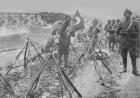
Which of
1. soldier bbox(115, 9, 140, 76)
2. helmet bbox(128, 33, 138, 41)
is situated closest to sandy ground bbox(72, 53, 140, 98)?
soldier bbox(115, 9, 140, 76)

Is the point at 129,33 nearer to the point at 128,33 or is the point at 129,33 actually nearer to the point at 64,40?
the point at 128,33

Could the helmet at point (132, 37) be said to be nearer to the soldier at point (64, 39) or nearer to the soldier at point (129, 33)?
the soldier at point (129, 33)

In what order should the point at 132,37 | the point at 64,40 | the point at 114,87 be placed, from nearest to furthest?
the point at 114,87 < the point at 132,37 < the point at 64,40

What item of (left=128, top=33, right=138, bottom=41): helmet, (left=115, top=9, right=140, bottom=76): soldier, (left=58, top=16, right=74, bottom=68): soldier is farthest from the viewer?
(left=58, top=16, right=74, bottom=68): soldier

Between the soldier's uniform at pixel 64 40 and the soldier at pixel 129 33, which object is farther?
the soldier's uniform at pixel 64 40

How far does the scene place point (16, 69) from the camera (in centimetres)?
1411

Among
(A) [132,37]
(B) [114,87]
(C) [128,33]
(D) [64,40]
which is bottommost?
(B) [114,87]

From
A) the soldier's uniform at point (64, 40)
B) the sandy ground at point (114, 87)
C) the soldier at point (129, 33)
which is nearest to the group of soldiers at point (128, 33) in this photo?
the soldier at point (129, 33)

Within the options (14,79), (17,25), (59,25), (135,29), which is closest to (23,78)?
(14,79)

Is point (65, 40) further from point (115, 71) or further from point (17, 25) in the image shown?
point (17, 25)

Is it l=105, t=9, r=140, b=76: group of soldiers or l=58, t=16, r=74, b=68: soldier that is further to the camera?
l=58, t=16, r=74, b=68: soldier

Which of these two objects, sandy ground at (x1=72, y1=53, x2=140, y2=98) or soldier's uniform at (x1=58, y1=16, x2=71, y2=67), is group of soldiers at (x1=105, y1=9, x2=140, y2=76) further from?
soldier's uniform at (x1=58, y1=16, x2=71, y2=67)

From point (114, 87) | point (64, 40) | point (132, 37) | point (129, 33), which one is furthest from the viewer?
point (64, 40)

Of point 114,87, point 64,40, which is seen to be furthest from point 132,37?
point 64,40
